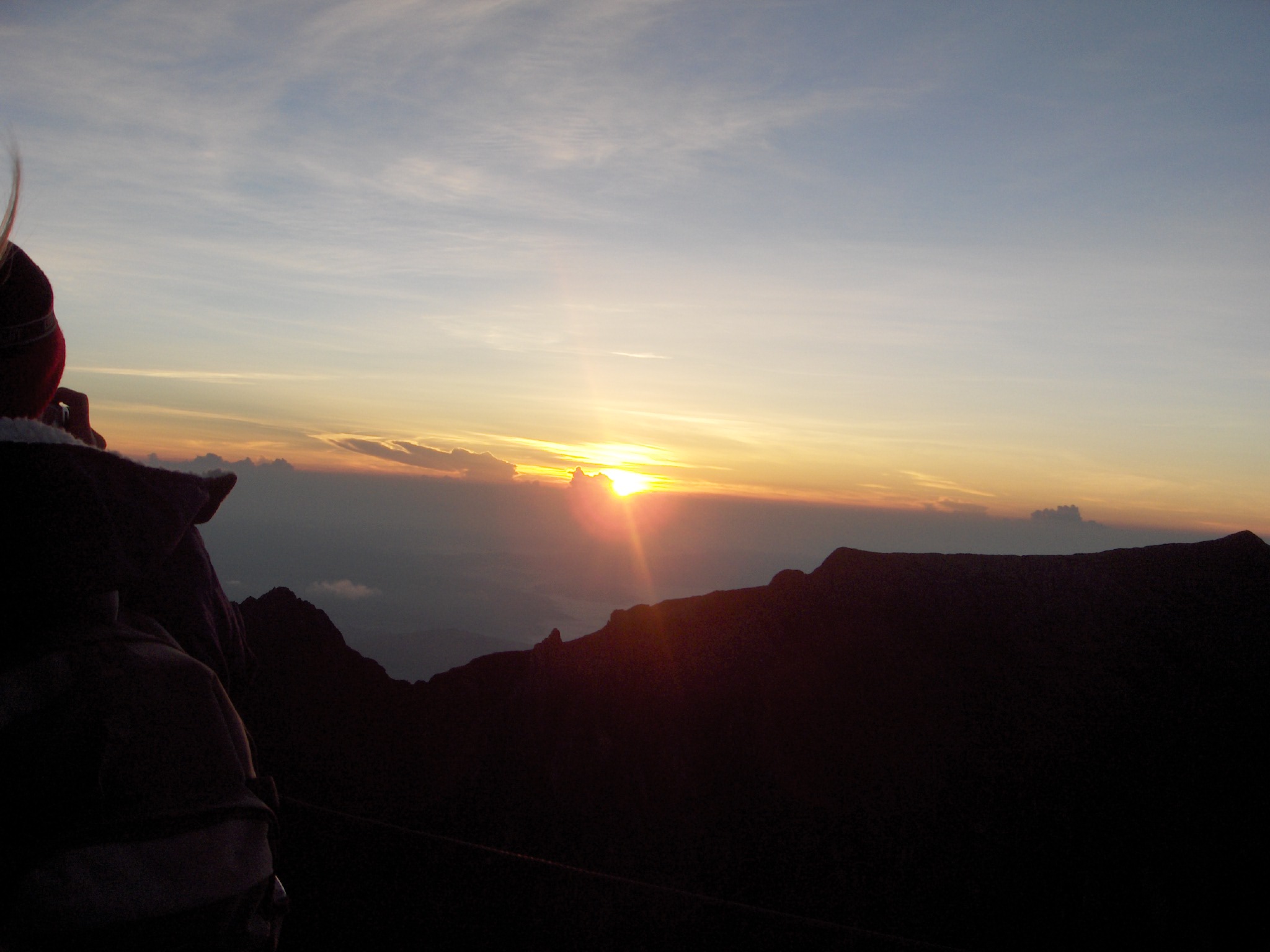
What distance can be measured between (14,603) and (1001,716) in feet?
54.4

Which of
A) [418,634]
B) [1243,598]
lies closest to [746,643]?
[1243,598]

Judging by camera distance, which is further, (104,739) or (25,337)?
(25,337)

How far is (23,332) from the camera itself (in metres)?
1.28

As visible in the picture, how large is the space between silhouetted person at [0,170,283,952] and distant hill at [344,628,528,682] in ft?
443

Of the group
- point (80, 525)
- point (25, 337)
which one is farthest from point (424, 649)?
point (80, 525)

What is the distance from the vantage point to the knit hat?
4.11ft

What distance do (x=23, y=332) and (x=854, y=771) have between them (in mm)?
15999

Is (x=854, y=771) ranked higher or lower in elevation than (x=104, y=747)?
lower

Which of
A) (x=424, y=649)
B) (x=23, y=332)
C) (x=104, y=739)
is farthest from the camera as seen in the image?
(x=424, y=649)

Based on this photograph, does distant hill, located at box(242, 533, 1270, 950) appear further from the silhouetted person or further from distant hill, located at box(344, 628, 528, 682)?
distant hill, located at box(344, 628, 528, 682)

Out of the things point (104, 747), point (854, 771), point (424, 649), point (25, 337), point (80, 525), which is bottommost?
point (424, 649)

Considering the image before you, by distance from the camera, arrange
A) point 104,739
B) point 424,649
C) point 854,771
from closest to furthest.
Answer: point 104,739 → point 854,771 → point 424,649

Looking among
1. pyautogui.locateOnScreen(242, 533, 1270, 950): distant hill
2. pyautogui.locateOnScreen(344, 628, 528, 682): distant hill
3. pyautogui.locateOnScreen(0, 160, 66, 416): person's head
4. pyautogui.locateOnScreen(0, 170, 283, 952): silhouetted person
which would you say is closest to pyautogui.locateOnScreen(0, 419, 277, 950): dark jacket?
pyautogui.locateOnScreen(0, 170, 283, 952): silhouetted person

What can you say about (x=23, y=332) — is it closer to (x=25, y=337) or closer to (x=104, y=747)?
(x=25, y=337)
